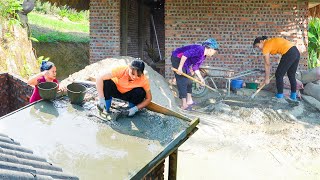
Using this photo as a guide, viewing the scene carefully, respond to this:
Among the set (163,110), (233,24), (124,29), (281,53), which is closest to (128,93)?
(163,110)

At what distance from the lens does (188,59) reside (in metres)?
6.79

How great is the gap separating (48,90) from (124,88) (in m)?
0.85

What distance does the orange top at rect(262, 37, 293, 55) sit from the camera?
23.5 feet

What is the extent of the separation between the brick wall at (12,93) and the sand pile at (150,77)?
1.61 metres

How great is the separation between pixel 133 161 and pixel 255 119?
4.56 metres

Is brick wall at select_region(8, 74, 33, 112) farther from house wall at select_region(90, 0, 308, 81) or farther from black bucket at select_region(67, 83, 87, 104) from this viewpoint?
house wall at select_region(90, 0, 308, 81)

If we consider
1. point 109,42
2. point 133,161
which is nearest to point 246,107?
point 109,42

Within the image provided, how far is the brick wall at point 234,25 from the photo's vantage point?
8312 mm

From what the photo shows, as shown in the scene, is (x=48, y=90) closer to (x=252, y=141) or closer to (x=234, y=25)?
(x=252, y=141)

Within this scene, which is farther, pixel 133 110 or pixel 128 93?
pixel 128 93

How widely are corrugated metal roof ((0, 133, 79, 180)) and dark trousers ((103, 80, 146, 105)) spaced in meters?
1.82

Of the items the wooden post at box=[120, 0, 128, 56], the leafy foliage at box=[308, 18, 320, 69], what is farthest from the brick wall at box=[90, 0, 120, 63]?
the leafy foliage at box=[308, 18, 320, 69]

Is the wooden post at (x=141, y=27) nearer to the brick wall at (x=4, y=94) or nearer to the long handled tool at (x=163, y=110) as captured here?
the brick wall at (x=4, y=94)

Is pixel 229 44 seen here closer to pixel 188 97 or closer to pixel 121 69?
pixel 188 97
